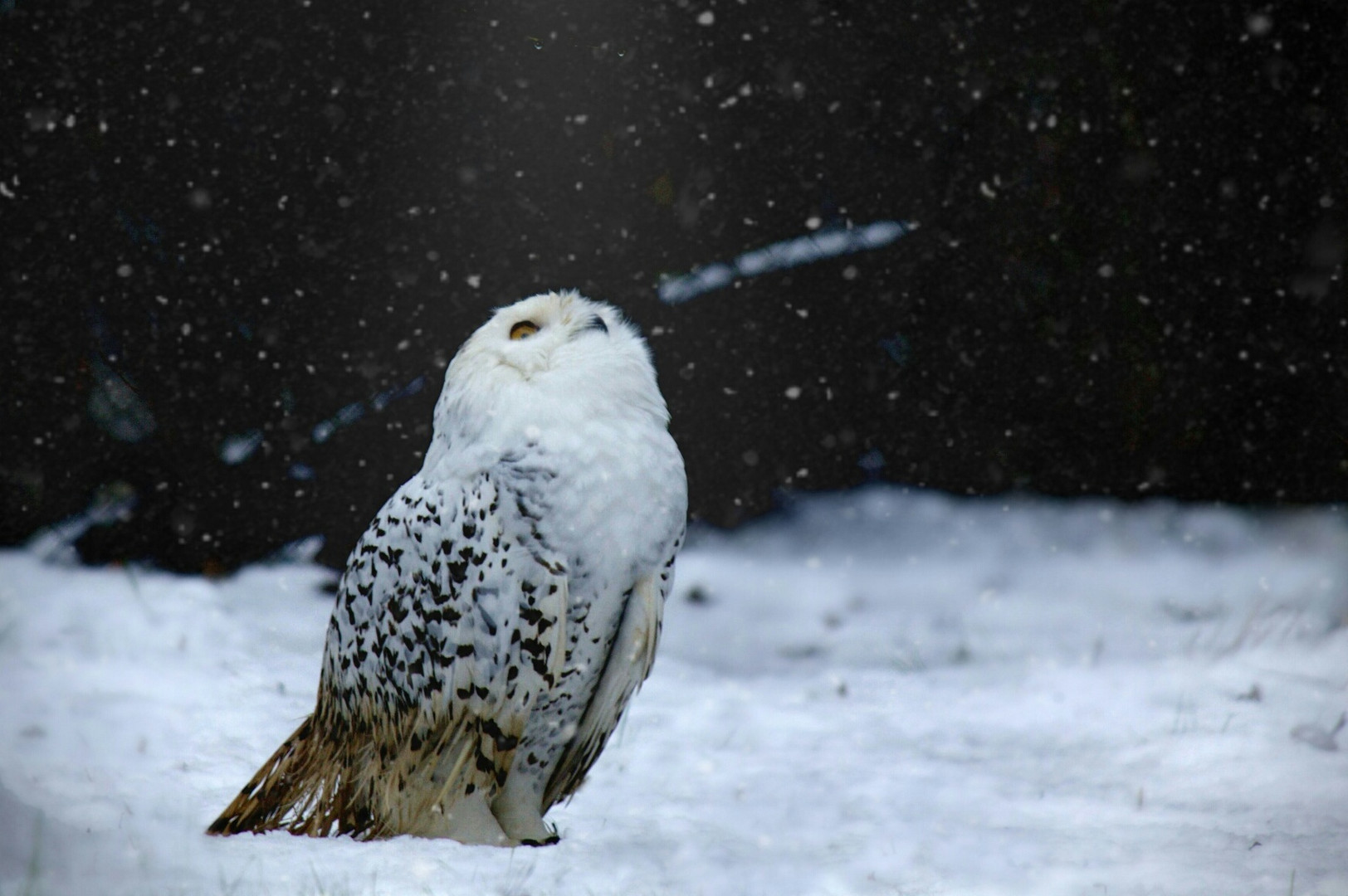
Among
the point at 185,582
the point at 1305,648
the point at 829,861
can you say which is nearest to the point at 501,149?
the point at 185,582

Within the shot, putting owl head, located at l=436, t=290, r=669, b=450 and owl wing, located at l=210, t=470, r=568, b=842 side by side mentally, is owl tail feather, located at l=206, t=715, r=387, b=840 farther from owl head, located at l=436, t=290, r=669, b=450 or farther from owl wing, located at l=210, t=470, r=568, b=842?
owl head, located at l=436, t=290, r=669, b=450

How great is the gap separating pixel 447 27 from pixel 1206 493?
2.22m

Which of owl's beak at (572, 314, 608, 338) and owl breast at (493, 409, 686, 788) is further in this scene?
owl's beak at (572, 314, 608, 338)

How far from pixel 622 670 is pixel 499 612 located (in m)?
0.20

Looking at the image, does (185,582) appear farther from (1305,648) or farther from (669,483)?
(1305,648)

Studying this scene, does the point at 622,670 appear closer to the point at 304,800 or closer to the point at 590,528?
the point at 590,528

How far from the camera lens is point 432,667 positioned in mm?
1285

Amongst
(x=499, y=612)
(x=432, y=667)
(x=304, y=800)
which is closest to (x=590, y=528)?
(x=499, y=612)

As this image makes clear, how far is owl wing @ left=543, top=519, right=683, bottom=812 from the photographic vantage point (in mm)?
1320

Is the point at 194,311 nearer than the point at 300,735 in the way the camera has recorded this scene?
No

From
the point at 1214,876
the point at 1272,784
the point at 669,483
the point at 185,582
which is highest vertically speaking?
the point at 669,483

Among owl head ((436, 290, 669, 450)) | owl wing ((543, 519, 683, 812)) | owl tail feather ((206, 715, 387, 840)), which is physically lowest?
owl tail feather ((206, 715, 387, 840))

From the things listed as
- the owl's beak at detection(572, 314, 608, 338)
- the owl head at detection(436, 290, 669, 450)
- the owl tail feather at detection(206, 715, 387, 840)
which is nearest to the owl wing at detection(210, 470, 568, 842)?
the owl tail feather at detection(206, 715, 387, 840)

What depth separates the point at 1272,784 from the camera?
1.48 m
